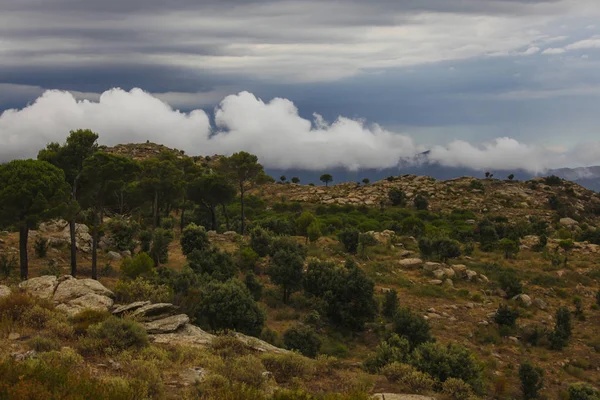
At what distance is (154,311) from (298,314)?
9936 mm

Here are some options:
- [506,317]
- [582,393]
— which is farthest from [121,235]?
[582,393]

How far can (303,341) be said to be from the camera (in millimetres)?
17906

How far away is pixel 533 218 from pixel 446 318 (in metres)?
46.7

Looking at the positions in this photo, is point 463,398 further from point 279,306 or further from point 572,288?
point 572,288

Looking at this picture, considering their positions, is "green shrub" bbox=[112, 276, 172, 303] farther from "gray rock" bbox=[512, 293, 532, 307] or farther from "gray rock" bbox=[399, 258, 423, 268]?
"gray rock" bbox=[512, 293, 532, 307]

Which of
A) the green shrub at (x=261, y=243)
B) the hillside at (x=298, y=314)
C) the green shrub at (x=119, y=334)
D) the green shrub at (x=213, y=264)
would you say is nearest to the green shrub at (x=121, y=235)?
the hillside at (x=298, y=314)

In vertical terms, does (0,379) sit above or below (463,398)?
above

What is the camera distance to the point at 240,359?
11117 millimetres

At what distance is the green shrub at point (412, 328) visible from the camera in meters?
19.0

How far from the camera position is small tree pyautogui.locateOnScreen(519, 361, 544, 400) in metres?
16.7

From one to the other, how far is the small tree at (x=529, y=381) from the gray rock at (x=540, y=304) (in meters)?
11.9

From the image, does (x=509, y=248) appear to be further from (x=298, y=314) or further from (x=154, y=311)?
(x=154, y=311)

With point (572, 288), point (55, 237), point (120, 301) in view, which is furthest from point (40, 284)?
point (572, 288)

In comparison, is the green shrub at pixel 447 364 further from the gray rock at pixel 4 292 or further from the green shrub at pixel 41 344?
the gray rock at pixel 4 292
